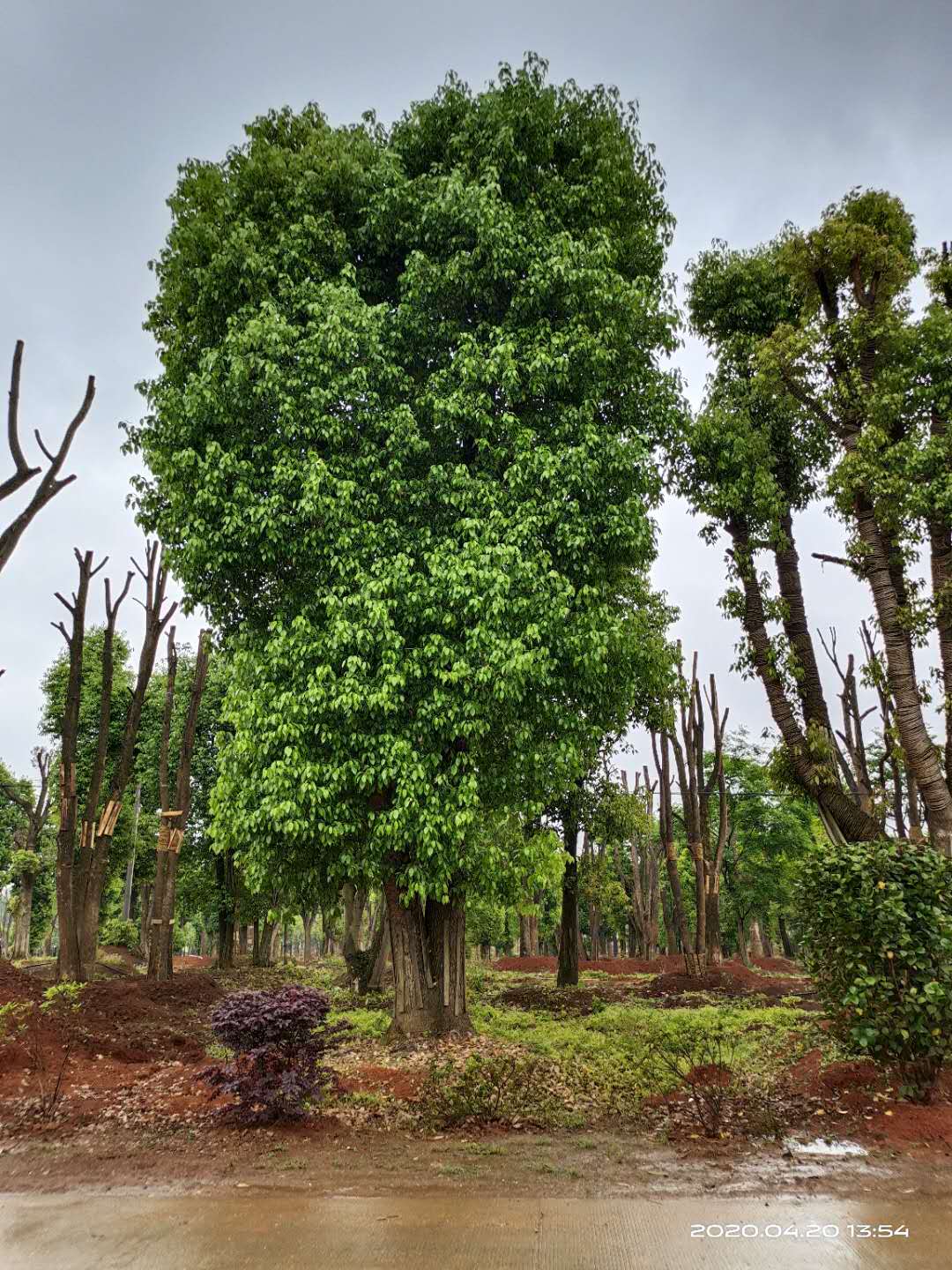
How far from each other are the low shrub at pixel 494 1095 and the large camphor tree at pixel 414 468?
2.02 metres

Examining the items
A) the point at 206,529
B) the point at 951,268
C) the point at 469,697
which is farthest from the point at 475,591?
the point at 951,268

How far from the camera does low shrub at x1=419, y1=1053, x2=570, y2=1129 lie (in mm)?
6871

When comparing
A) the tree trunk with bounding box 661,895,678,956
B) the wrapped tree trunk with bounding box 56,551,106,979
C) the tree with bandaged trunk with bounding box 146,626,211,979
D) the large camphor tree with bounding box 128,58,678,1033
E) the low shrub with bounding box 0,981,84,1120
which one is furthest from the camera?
the tree trunk with bounding box 661,895,678,956

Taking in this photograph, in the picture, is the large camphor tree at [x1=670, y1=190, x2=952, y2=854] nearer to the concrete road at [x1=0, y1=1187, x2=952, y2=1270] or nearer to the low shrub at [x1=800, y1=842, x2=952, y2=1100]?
the low shrub at [x1=800, y1=842, x2=952, y2=1100]

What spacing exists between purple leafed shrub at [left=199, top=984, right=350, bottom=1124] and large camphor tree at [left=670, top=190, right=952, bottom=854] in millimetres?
8739

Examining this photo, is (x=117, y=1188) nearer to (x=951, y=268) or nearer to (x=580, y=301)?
(x=580, y=301)

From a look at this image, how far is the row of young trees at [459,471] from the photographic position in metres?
9.53

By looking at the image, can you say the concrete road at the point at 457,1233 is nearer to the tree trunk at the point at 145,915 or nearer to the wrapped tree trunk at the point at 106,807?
the wrapped tree trunk at the point at 106,807

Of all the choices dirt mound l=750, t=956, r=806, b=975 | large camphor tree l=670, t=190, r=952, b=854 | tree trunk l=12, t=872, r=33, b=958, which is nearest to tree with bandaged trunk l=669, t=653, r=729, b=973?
large camphor tree l=670, t=190, r=952, b=854

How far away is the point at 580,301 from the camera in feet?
35.4

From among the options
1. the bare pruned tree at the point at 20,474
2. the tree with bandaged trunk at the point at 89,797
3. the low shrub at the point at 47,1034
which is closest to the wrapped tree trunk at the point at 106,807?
the tree with bandaged trunk at the point at 89,797

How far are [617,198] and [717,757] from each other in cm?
1584

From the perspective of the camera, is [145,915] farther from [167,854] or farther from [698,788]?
[698,788]

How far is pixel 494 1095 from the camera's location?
7.38 meters
